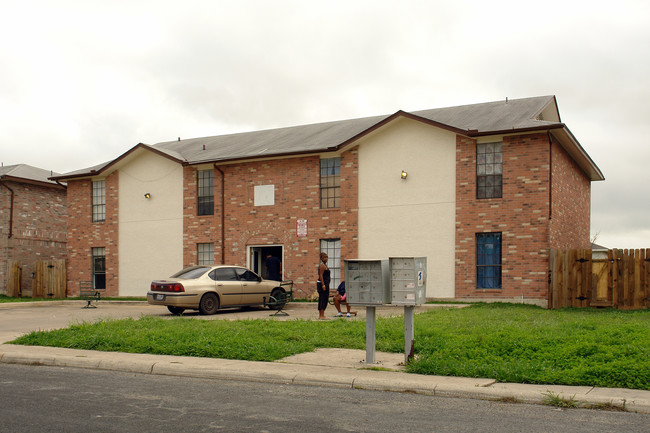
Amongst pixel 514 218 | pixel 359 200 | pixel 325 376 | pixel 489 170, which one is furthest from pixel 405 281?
pixel 359 200

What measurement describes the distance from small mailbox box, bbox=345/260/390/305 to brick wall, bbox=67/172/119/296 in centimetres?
2199

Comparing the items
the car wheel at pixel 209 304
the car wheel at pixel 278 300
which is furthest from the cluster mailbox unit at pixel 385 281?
the car wheel at pixel 209 304

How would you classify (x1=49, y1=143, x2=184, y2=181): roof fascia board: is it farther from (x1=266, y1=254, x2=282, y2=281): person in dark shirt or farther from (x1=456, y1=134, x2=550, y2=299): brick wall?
(x1=456, y1=134, x2=550, y2=299): brick wall

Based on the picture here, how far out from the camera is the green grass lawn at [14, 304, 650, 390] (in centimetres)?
861

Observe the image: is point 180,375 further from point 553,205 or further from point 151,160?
point 151,160

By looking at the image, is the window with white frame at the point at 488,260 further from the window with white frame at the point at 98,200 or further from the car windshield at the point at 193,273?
the window with white frame at the point at 98,200

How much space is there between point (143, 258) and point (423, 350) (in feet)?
68.6

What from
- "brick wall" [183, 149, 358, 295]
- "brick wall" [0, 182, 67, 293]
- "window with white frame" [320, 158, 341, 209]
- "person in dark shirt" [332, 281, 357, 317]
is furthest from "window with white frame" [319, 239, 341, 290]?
"brick wall" [0, 182, 67, 293]

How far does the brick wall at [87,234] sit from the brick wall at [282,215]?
4053 mm

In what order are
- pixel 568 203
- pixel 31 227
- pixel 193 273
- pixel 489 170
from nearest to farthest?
pixel 193 273 → pixel 489 170 → pixel 568 203 → pixel 31 227

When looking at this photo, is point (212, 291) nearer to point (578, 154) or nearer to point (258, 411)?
point (258, 411)

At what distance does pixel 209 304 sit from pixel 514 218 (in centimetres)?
1004

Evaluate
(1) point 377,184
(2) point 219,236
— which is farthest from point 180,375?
(2) point 219,236

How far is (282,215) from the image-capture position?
84.5 ft
